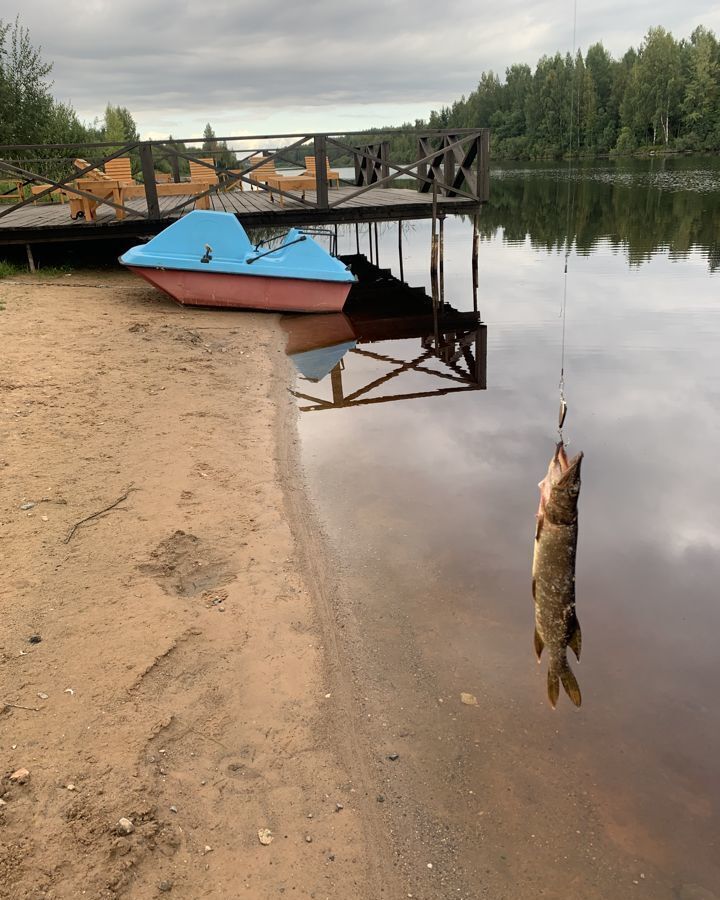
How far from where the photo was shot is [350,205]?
15766mm

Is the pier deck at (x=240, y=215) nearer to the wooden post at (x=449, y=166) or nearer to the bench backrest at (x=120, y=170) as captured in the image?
the wooden post at (x=449, y=166)

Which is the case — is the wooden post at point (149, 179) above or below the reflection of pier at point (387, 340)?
above

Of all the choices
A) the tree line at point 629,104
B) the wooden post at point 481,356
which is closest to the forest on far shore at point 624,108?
the tree line at point 629,104

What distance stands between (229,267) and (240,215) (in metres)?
2.73

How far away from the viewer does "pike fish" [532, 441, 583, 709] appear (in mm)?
2924

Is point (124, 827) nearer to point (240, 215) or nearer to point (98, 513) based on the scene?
point (98, 513)

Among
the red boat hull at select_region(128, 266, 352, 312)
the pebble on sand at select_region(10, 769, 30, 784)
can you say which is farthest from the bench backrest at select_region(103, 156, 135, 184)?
the pebble on sand at select_region(10, 769, 30, 784)

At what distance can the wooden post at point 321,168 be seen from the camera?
14.1 m

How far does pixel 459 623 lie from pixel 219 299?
372 inches

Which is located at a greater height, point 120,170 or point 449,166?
point 120,170

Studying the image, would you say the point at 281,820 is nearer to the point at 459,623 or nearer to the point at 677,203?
the point at 459,623

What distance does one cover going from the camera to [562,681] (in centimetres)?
326

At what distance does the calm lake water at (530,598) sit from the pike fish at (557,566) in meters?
0.75

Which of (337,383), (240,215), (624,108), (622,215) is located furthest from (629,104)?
(337,383)
